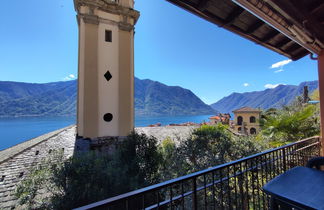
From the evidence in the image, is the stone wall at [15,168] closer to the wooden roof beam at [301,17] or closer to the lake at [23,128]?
the wooden roof beam at [301,17]

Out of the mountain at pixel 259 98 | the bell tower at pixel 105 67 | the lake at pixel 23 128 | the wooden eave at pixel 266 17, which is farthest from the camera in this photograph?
the mountain at pixel 259 98

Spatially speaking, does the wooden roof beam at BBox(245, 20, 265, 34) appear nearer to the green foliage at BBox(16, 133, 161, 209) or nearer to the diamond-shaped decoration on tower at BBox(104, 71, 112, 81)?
the green foliage at BBox(16, 133, 161, 209)

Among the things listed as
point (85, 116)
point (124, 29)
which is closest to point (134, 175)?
point (85, 116)

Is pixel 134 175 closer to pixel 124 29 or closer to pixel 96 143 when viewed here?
pixel 96 143

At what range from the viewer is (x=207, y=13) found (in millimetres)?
2428

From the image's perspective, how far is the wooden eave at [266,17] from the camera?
212cm

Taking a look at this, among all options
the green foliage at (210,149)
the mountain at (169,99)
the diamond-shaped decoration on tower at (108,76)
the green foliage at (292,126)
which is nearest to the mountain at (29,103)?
the mountain at (169,99)

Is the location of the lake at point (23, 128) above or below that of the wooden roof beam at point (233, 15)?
below

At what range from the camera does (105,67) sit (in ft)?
28.1

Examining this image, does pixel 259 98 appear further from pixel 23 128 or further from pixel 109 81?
pixel 23 128

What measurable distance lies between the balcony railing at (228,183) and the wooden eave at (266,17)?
1989 millimetres

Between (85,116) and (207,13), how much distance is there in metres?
7.65

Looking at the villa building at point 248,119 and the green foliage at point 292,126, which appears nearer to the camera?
the green foliage at point 292,126

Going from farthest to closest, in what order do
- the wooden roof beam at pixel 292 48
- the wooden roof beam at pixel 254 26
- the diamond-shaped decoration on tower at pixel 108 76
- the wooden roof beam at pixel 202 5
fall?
1. the diamond-shaped decoration on tower at pixel 108 76
2. the wooden roof beam at pixel 292 48
3. the wooden roof beam at pixel 254 26
4. the wooden roof beam at pixel 202 5
